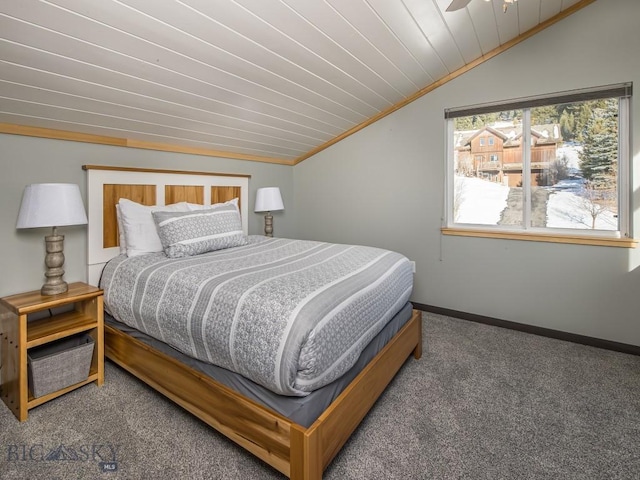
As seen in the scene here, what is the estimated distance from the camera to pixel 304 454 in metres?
1.21

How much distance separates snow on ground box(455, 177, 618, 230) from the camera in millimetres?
2734

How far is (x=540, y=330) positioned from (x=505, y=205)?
1.11 m

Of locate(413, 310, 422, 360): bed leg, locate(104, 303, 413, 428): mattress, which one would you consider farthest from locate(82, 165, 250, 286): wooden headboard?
locate(413, 310, 422, 360): bed leg

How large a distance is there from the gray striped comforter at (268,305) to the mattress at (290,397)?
2.1 inches

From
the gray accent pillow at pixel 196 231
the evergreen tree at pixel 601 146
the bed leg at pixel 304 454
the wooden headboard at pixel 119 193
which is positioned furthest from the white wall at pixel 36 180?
the evergreen tree at pixel 601 146

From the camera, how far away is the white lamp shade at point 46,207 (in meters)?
1.83

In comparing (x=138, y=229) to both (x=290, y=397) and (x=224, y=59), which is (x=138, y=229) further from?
(x=290, y=397)

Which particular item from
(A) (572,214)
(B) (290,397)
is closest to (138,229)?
(B) (290,397)

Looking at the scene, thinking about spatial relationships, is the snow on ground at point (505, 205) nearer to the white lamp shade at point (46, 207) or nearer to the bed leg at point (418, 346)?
the bed leg at point (418, 346)

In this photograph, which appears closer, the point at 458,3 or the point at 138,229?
the point at 458,3

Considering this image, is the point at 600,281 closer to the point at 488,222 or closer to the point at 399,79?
the point at 488,222

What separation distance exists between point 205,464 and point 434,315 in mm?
2463

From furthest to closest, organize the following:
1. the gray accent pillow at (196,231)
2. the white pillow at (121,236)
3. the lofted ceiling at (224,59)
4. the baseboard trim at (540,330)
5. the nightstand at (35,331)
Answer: the baseboard trim at (540,330) < the white pillow at (121,236) < the gray accent pillow at (196,231) < the nightstand at (35,331) < the lofted ceiling at (224,59)

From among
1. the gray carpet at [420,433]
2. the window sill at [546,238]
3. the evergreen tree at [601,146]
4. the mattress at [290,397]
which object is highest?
the evergreen tree at [601,146]
